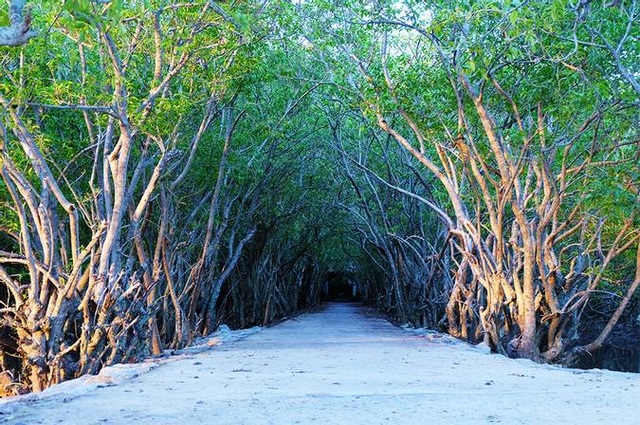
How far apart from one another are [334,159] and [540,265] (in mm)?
11495

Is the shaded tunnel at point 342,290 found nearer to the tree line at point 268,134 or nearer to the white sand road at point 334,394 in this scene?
the tree line at point 268,134

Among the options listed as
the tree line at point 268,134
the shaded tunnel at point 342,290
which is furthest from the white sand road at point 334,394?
the shaded tunnel at point 342,290

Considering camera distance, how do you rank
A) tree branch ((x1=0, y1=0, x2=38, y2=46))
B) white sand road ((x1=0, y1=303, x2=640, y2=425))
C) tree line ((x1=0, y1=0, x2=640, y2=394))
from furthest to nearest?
tree line ((x1=0, y1=0, x2=640, y2=394)) < white sand road ((x1=0, y1=303, x2=640, y2=425)) < tree branch ((x1=0, y1=0, x2=38, y2=46))

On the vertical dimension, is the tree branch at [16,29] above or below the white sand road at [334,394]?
above

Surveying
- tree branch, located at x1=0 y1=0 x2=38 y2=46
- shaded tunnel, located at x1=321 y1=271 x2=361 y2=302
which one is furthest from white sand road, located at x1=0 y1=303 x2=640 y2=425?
shaded tunnel, located at x1=321 y1=271 x2=361 y2=302

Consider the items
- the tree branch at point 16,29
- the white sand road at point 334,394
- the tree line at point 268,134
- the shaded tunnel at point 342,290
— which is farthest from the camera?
the shaded tunnel at point 342,290

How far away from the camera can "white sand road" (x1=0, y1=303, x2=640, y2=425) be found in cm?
532

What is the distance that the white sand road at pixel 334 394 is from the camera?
532cm

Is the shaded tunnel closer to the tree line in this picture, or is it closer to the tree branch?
Result: the tree line

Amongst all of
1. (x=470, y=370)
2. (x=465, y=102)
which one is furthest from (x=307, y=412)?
(x=465, y=102)

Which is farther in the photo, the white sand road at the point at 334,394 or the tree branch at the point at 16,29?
the white sand road at the point at 334,394

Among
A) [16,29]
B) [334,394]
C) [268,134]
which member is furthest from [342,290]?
[16,29]

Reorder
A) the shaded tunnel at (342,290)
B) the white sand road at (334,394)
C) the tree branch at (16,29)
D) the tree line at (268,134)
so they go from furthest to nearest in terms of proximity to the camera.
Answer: the shaded tunnel at (342,290), the tree line at (268,134), the white sand road at (334,394), the tree branch at (16,29)

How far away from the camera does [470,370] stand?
896 cm
